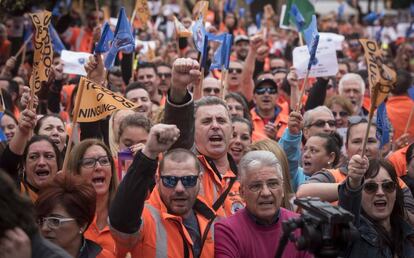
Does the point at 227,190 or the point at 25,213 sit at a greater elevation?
the point at 25,213

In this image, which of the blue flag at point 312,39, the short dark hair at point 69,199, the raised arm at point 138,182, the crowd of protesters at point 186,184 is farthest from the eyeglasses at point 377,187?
the blue flag at point 312,39

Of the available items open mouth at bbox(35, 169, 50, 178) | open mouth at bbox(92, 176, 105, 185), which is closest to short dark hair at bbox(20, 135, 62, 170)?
open mouth at bbox(35, 169, 50, 178)

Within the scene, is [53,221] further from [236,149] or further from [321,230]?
[236,149]

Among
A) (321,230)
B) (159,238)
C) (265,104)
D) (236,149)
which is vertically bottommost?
(265,104)

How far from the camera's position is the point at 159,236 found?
5156 mm

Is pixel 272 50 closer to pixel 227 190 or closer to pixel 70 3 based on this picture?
pixel 70 3

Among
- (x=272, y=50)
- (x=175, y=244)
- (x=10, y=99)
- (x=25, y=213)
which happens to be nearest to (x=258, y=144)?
(x=175, y=244)

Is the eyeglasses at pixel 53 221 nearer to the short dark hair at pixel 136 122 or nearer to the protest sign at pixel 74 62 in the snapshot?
the short dark hair at pixel 136 122

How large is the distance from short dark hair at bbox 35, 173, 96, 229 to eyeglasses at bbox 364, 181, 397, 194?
1.65 meters

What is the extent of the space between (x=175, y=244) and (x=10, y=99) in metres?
4.87

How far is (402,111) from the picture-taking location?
10523 millimetres

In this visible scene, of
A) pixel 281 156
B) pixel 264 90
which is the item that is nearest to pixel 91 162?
pixel 281 156

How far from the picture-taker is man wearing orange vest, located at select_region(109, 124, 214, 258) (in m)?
4.79

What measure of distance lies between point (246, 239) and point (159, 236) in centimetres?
48
